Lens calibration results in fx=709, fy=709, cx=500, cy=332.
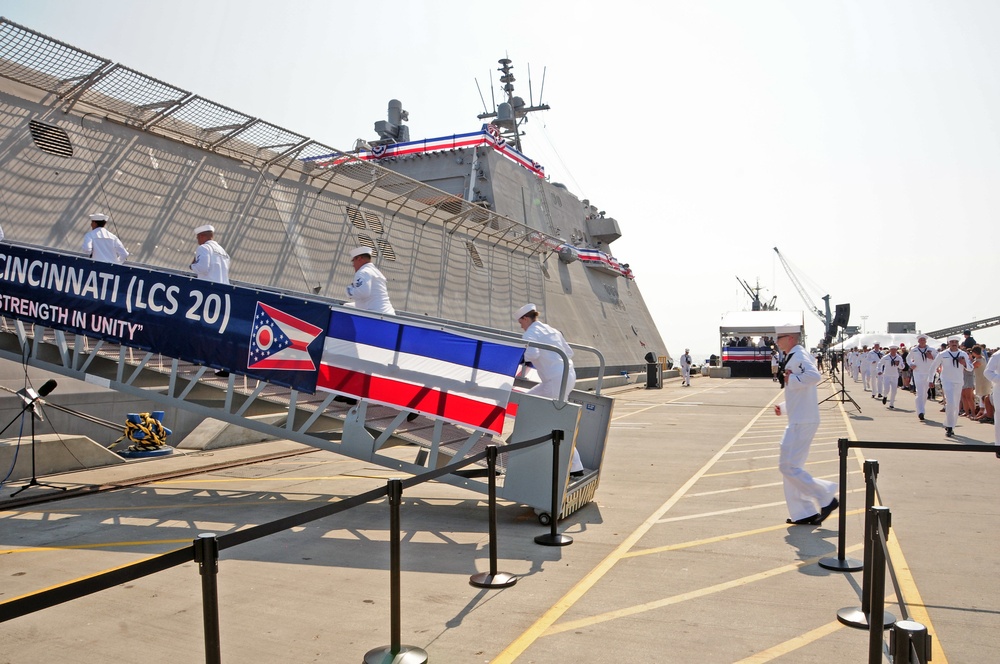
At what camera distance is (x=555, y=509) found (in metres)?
6.36

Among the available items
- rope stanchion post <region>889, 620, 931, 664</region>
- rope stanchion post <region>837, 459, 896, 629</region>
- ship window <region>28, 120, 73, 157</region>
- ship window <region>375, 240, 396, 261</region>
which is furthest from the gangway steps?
ship window <region>375, 240, 396, 261</region>

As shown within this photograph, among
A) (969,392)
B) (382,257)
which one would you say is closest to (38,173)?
(382,257)

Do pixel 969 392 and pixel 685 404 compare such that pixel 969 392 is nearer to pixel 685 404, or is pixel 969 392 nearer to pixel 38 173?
pixel 685 404

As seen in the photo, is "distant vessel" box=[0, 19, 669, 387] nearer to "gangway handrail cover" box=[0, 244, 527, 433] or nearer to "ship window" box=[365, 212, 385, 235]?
"ship window" box=[365, 212, 385, 235]

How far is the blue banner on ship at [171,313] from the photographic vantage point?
7.50 m

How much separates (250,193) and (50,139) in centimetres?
457

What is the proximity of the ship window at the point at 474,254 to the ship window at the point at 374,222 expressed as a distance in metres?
5.09

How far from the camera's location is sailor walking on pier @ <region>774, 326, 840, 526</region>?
22.6ft

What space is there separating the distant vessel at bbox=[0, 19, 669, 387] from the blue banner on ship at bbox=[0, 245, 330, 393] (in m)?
2.48

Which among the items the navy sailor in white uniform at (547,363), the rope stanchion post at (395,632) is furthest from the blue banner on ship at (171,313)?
the rope stanchion post at (395,632)

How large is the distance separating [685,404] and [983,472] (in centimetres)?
1336

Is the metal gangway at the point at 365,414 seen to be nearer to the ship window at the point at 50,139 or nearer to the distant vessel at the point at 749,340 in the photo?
the ship window at the point at 50,139

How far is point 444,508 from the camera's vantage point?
780 centimetres

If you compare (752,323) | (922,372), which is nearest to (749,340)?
(752,323)
